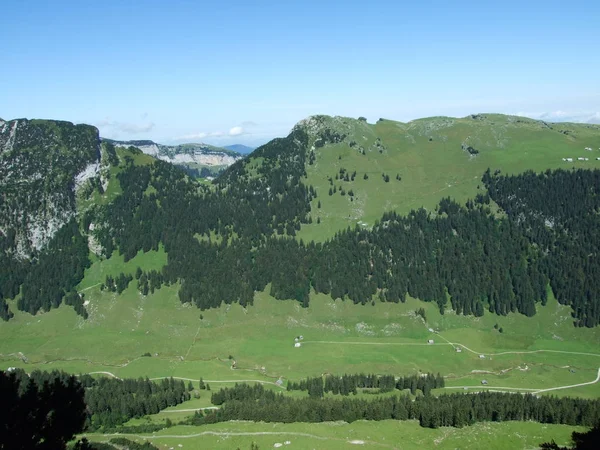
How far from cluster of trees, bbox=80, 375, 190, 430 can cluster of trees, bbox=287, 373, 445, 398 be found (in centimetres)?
3162

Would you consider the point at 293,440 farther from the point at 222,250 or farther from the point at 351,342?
the point at 222,250

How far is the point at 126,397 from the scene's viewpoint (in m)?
114

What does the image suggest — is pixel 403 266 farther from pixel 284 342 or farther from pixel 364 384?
pixel 364 384

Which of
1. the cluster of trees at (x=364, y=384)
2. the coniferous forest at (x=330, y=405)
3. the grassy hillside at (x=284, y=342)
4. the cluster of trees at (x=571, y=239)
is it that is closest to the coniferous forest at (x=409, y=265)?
the cluster of trees at (x=571, y=239)

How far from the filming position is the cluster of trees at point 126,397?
4254 inches

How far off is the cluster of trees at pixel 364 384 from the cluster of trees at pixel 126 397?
3162 centimetres

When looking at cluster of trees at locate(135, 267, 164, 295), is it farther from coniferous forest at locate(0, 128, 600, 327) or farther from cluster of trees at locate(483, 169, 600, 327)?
cluster of trees at locate(483, 169, 600, 327)

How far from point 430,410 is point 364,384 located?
1119 inches

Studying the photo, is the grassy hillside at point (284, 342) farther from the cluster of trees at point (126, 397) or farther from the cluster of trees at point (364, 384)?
the cluster of trees at point (364, 384)

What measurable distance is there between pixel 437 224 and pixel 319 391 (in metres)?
106

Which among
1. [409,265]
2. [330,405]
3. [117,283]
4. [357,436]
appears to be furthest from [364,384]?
[117,283]

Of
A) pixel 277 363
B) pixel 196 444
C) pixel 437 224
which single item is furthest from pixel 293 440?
pixel 437 224

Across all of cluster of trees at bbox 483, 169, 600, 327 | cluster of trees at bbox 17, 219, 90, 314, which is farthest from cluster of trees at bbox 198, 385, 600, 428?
cluster of trees at bbox 17, 219, 90, 314

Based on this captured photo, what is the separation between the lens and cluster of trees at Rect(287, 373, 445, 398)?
122062 mm
